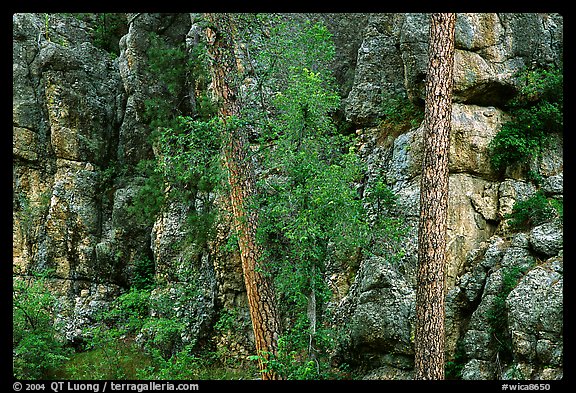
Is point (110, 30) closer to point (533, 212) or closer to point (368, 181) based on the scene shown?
point (368, 181)

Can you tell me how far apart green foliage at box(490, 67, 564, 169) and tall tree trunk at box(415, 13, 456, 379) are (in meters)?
3.09

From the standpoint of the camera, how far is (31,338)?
37.4 feet

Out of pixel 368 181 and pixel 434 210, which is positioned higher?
pixel 368 181

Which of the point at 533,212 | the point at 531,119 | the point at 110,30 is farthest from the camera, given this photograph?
the point at 110,30

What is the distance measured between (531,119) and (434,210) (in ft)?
13.9

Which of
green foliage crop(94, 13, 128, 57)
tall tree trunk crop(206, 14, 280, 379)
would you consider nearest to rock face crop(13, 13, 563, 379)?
green foliage crop(94, 13, 128, 57)

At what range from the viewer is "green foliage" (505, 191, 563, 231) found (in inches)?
398

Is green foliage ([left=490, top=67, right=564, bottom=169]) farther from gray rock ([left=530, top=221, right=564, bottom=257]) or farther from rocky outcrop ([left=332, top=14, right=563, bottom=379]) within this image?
gray rock ([left=530, top=221, right=564, bottom=257])

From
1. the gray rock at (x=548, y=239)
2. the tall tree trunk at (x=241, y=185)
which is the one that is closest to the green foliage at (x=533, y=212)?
the gray rock at (x=548, y=239)

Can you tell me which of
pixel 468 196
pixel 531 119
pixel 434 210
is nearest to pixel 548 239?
pixel 468 196

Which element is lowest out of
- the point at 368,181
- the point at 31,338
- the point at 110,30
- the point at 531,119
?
the point at 31,338

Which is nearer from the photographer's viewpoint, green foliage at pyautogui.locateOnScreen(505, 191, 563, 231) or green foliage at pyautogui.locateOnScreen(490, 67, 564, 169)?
green foliage at pyautogui.locateOnScreen(505, 191, 563, 231)
